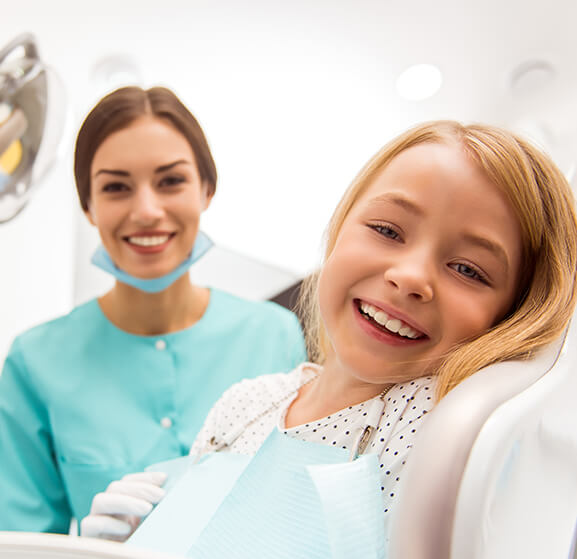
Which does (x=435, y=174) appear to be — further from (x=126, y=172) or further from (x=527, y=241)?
(x=126, y=172)

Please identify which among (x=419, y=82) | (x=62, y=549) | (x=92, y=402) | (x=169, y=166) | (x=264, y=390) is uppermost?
(x=419, y=82)

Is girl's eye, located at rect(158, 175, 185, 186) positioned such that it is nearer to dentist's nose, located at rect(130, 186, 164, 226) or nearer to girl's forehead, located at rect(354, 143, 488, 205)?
dentist's nose, located at rect(130, 186, 164, 226)

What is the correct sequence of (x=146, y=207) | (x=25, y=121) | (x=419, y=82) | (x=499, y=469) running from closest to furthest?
1. (x=499, y=469)
2. (x=146, y=207)
3. (x=25, y=121)
4. (x=419, y=82)

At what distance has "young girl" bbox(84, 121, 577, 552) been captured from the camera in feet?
1.66

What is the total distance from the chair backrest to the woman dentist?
65 centimetres

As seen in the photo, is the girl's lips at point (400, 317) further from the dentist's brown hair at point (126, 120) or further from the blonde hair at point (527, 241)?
the dentist's brown hair at point (126, 120)

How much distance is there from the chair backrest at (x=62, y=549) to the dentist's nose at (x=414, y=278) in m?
0.28

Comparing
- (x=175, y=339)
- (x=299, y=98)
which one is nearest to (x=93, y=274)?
(x=175, y=339)

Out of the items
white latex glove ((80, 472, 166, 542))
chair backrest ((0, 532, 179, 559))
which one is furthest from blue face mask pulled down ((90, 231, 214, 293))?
chair backrest ((0, 532, 179, 559))

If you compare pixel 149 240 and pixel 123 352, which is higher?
pixel 149 240

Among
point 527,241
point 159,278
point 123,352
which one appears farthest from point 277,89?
point 527,241

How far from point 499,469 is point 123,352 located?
0.84 m

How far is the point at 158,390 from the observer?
103cm

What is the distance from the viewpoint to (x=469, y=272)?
1.74 ft
